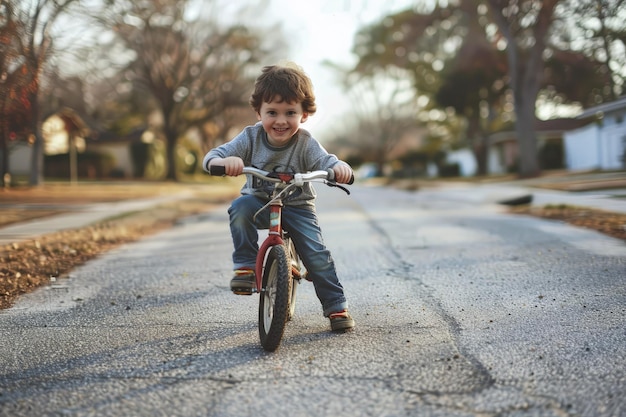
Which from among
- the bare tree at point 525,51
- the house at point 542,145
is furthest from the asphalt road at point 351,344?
the house at point 542,145

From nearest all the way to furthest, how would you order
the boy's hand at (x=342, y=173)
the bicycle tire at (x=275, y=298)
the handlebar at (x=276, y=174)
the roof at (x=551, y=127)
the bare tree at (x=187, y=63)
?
Answer: the bicycle tire at (x=275, y=298) < the handlebar at (x=276, y=174) < the boy's hand at (x=342, y=173) < the bare tree at (x=187, y=63) < the roof at (x=551, y=127)

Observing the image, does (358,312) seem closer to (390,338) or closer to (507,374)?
(390,338)

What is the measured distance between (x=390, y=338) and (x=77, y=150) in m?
41.3

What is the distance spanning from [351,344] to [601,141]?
2635 cm

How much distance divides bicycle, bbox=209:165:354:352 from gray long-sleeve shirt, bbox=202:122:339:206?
7.3 inches

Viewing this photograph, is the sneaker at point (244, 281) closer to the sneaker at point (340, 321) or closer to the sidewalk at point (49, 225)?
the sneaker at point (340, 321)

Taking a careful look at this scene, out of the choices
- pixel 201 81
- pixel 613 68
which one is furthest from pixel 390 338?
pixel 201 81

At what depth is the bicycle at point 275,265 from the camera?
342cm

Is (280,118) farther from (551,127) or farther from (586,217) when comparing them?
(551,127)

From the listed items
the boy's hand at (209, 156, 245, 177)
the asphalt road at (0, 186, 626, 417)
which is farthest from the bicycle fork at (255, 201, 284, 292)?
the asphalt road at (0, 186, 626, 417)

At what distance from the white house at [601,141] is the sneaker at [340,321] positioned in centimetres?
1740

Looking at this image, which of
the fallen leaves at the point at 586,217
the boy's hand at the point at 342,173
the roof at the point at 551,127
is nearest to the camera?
the boy's hand at the point at 342,173

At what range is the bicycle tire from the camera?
11.2 feet

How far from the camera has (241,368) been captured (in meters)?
3.19
